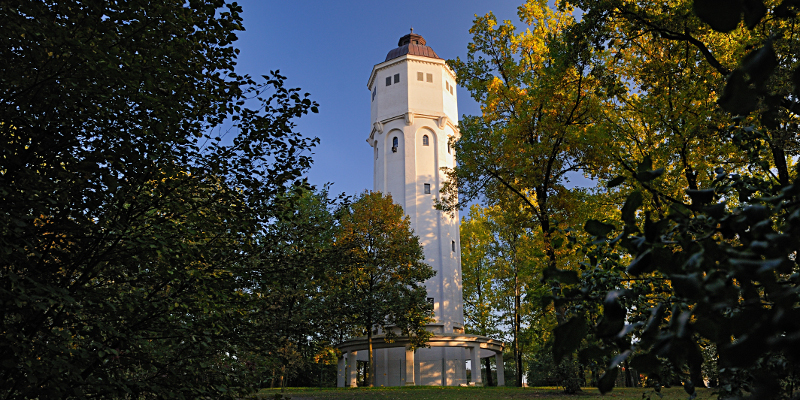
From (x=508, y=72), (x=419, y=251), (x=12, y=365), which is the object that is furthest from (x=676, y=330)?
Result: (x=419, y=251)

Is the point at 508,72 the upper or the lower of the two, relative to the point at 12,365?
upper

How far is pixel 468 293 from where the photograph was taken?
43.9 metres

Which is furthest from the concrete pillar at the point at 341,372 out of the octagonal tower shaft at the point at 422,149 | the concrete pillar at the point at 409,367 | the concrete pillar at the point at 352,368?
the octagonal tower shaft at the point at 422,149

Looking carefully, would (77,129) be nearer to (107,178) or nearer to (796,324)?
(107,178)

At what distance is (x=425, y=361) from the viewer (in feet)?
107

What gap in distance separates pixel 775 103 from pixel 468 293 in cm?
4369

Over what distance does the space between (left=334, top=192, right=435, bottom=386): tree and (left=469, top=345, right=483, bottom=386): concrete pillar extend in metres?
6.69

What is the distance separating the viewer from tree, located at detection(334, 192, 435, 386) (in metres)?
24.9

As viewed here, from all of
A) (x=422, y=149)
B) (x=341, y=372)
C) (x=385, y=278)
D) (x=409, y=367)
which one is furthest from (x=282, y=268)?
(x=422, y=149)

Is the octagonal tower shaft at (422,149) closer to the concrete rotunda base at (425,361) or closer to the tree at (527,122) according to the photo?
the concrete rotunda base at (425,361)

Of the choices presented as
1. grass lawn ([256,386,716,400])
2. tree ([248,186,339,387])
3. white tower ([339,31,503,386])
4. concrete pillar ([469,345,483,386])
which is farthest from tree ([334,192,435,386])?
tree ([248,186,339,387])

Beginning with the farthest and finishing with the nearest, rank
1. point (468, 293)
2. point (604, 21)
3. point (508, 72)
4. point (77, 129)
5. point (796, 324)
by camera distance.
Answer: point (468, 293) < point (508, 72) < point (604, 21) < point (77, 129) < point (796, 324)

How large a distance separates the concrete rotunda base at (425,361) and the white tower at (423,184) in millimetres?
60

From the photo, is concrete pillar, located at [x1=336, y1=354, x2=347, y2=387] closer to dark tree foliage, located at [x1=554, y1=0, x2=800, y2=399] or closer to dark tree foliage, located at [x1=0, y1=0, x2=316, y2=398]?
dark tree foliage, located at [x1=0, y1=0, x2=316, y2=398]
